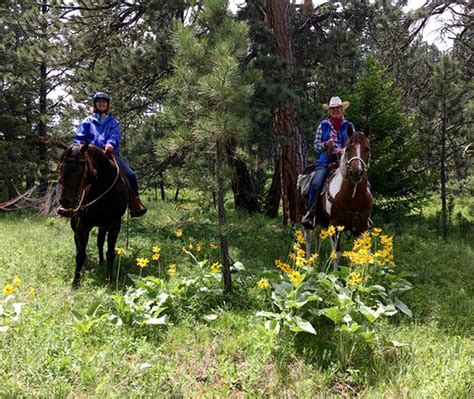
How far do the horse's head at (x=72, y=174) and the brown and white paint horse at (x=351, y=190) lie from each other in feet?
11.7

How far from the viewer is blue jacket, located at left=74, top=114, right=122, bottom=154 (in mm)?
6574

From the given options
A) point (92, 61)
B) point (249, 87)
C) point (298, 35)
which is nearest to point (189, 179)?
point (249, 87)

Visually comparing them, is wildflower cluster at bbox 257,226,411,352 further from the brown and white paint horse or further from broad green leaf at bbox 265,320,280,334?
the brown and white paint horse

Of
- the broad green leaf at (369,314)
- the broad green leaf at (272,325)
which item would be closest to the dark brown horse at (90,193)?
the broad green leaf at (272,325)

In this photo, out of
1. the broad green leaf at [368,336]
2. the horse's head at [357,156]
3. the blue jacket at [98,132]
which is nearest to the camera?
the broad green leaf at [368,336]

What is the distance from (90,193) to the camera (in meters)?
6.18

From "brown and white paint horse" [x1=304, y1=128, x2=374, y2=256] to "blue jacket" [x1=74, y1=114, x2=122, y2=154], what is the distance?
3642 millimetres

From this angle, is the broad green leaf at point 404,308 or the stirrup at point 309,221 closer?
the broad green leaf at point 404,308

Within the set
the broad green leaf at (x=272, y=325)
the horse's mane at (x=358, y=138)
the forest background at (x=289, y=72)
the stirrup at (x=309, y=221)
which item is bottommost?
the broad green leaf at (x=272, y=325)

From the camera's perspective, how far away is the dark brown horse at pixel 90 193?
17.6 ft

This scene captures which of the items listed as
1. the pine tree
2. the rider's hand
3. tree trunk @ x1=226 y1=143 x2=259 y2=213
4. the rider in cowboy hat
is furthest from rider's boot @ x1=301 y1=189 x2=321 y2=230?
tree trunk @ x1=226 y1=143 x2=259 y2=213

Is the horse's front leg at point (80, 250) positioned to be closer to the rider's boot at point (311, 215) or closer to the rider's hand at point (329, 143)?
the rider's boot at point (311, 215)

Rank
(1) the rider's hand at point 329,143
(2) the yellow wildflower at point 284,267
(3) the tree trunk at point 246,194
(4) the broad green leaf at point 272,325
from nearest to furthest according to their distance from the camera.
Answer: (4) the broad green leaf at point 272,325, (2) the yellow wildflower at point 284,267, (1) the rider's hand at point 329,143, (3) the tree trunk at point 246,194

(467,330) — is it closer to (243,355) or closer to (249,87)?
(243,355)
